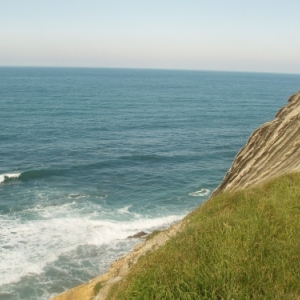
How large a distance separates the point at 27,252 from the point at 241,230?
78.1 ft

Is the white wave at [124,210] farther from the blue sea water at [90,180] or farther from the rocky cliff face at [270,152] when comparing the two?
the rocky cliff face at [270,152]

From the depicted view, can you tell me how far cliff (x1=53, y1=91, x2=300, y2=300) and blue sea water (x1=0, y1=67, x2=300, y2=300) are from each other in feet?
21.6

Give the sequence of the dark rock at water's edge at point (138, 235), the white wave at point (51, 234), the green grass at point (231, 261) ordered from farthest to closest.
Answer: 1. the dark rock at water's edge at point (138, 235)
2. the white wave at point (51, 234)
3. the green grass at point (231, 261)

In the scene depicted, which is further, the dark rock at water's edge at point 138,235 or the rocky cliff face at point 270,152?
the dark rock at water's edge at point 138,235

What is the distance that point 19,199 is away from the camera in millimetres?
40562

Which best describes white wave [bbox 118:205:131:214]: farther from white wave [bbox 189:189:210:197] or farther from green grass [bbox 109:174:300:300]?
green grass [bbox 109:174:300:300]

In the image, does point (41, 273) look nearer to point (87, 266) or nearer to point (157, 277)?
point (87, 266)

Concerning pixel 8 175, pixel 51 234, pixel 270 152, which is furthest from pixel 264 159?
pixel 8 175

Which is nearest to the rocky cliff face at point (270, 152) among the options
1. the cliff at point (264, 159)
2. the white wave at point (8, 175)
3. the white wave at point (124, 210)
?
the cliff at point (264, 159)

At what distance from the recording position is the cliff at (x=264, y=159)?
20688 millimetres

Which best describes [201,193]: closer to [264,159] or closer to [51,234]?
[51,234]

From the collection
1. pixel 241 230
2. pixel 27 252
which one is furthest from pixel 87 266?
pixel 241 230

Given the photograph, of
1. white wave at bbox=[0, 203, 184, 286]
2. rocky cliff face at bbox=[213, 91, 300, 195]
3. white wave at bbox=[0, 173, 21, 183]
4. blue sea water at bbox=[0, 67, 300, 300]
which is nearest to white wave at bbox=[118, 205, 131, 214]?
blue sea water at bbox=[0, 67, 300, 300]

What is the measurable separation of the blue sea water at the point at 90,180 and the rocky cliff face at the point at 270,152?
13.1 m
